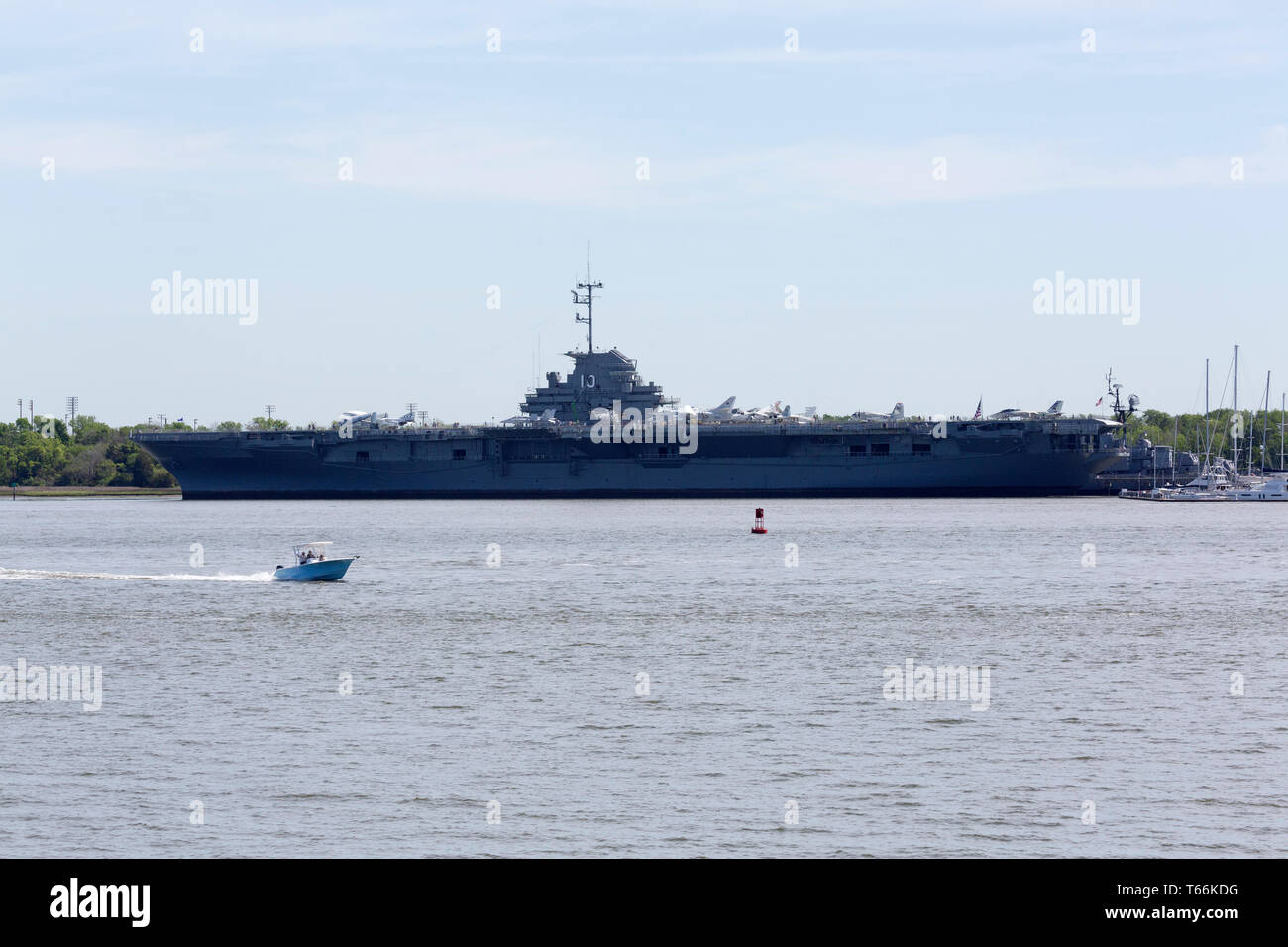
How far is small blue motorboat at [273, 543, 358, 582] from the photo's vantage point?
3750cm

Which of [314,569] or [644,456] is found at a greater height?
[644,456]

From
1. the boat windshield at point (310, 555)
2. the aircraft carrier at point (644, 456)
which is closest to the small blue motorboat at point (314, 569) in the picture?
the boat windshield at point (310, 555)

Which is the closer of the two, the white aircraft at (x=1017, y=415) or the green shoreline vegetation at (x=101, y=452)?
the white aircraft at (x=1017, y=415)

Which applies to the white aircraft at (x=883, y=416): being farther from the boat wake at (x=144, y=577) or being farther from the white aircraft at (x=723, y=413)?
the boat wake at (x=144, y=577)

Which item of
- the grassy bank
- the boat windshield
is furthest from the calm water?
the grassy bank

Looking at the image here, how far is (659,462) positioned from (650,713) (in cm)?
6772

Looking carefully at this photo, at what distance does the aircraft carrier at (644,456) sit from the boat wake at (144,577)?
4517 centimetres

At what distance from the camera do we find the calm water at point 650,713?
13.1m

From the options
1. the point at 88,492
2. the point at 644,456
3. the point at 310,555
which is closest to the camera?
the point at 310,555

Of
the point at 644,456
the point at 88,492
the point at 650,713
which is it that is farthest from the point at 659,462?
the point at 88,492

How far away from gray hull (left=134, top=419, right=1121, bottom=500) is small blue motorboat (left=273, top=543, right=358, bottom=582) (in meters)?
47.3

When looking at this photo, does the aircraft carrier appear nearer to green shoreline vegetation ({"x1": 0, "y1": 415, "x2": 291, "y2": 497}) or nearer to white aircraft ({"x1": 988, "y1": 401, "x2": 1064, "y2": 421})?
white aircraft ({"x1": 988, "y1": 401, "x2": 1064, "y2": 421})

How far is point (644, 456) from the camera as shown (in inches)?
3388

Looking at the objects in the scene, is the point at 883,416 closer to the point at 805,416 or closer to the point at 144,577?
the point at 805,416
